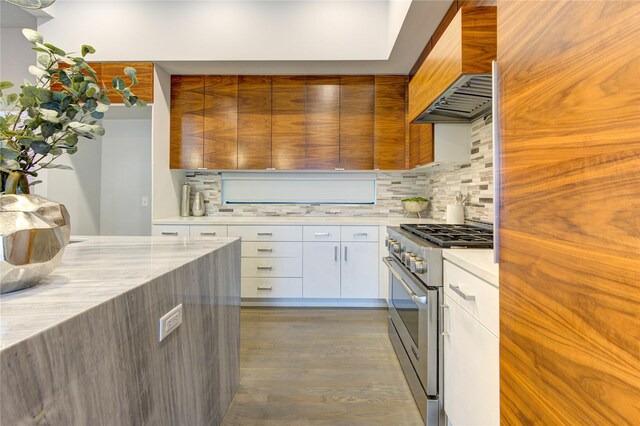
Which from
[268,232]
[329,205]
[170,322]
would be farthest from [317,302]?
[170,322]

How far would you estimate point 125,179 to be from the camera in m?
3.88

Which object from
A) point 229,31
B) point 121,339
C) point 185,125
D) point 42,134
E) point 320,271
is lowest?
point 320,271

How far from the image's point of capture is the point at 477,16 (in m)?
1.49

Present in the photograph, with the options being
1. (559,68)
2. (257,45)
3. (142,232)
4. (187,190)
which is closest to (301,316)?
(187,190)

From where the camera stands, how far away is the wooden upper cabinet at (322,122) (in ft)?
11.5

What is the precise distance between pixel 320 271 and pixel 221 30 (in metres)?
2.50

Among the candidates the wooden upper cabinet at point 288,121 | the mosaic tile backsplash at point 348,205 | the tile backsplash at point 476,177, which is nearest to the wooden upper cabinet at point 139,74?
the mosaic tile backsplash at point 348,205

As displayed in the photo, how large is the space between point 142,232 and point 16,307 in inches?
142

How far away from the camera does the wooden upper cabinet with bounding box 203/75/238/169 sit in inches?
138

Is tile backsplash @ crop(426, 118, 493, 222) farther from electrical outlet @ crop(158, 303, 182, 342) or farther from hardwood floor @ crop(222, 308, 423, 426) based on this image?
electrical outlet @ crop(158, 303, 182, 342)

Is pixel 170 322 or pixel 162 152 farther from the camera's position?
pixel 162 152

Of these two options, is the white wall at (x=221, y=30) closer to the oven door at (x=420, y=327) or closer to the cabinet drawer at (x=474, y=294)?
the oven door at (x=420, y=327)

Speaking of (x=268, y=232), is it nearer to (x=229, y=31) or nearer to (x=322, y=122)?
(x=322, y=122)

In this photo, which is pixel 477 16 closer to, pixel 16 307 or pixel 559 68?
pixel 559 68
